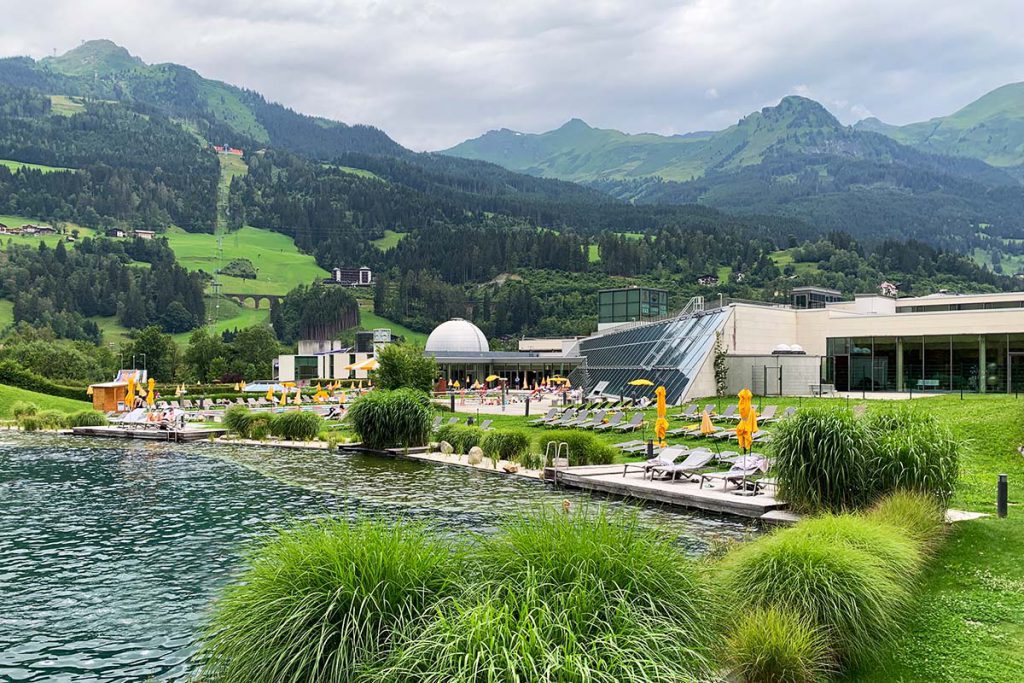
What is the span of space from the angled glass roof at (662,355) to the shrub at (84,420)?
22119 millimetres

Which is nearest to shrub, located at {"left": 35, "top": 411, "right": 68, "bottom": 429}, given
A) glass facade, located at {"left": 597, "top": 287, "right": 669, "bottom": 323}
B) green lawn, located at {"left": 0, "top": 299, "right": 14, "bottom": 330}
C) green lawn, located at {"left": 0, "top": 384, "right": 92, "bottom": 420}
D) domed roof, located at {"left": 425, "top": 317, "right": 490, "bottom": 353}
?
green lawn, located at {"left": 0, "top": 384, "right": 92, "bottom": 420}

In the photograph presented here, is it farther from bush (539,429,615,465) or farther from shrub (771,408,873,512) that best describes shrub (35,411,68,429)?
shrub (771,408,873,512)

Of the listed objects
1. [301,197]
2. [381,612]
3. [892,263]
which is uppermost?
[301,197]

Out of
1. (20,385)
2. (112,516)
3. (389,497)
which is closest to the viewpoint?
(112,516)

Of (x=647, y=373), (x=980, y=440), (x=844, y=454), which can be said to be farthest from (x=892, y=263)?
(x=844, y=454)

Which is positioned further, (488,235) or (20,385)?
(488,235)

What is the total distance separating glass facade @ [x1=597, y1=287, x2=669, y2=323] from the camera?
207 feet

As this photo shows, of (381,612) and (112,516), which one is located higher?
(381,612)

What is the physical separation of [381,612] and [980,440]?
1458cm

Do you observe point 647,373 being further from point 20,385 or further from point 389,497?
point 20,385

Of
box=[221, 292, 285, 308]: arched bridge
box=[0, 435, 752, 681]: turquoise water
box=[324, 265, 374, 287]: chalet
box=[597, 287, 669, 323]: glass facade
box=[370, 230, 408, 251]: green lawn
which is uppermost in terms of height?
box=[370, 230, 408, 251]: green lawn

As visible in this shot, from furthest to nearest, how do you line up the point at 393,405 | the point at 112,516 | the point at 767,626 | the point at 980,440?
the point at 393,405
the point at 980,440
the point at 112,516
the point at 767,626

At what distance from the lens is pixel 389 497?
47.2 ft

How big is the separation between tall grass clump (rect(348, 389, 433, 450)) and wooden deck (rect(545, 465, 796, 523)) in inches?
259
